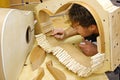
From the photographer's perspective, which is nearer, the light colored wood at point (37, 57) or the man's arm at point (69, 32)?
the light colored wood at point (37, 57)

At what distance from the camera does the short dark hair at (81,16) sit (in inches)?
28.3

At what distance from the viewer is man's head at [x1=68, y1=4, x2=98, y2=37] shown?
0.72 m

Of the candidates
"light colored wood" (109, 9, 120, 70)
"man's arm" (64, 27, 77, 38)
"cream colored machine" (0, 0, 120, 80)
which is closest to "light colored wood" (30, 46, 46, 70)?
"cream colored machine" (0, 0, 120, 80)

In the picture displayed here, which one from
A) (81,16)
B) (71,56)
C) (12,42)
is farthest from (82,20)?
(12,42)

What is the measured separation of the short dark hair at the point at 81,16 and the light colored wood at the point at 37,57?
16cm

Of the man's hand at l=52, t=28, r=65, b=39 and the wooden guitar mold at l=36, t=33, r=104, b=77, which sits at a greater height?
the man's hand at l=52, t=28, r=65, b=39

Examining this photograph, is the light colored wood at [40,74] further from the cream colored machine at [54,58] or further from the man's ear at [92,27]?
the man's ear at [92,27]

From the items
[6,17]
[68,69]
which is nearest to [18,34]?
Result: [6,17]

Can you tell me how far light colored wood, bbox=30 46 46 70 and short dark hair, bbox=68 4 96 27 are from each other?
0.53ft

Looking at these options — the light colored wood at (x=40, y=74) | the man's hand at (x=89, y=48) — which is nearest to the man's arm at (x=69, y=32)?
the man's hand at (x=89, y=48)

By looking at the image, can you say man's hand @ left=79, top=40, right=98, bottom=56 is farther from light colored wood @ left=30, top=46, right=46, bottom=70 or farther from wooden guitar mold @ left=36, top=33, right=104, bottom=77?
light colored wood @ left=30, top=46, right=46, bottom=70

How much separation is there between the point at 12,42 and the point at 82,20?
0.77 ft

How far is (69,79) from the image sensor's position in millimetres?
672

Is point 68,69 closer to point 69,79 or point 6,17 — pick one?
point 69,79
